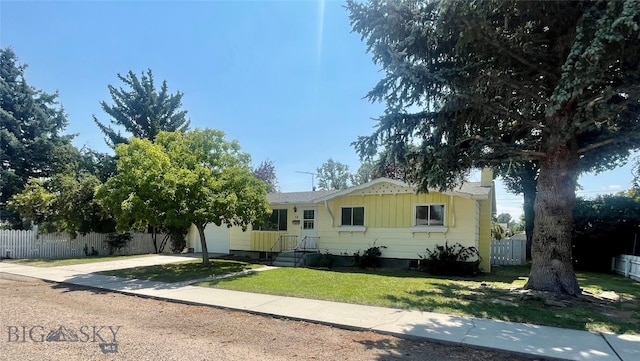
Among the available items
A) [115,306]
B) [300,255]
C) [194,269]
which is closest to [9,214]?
[194,269]

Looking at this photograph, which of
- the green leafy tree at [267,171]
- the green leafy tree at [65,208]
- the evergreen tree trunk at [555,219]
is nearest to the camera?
the evergreen tree trunk at [555,219]

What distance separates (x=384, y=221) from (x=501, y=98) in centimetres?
743

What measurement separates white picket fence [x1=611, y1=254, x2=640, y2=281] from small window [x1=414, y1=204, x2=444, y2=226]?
7173mm

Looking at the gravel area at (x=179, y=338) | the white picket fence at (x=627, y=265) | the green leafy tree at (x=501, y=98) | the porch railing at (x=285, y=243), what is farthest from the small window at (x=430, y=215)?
the gravel area at (x=179, y=338)

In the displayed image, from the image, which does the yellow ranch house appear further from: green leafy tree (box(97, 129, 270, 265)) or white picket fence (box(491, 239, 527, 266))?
white picket fence (box(491, 239, 527, 266))

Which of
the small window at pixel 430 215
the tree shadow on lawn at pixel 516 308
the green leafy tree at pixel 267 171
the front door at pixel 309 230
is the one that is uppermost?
the green leafy tree at pixel 267 171

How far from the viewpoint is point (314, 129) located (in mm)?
24500

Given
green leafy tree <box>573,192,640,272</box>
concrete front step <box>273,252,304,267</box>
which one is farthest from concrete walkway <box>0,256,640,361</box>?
green leafy tree <box>573,192,640,272</box>

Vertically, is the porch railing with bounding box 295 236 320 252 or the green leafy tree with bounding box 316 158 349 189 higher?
the green leafy tree with bounding box 316 158 349 189

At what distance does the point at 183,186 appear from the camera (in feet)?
39.9

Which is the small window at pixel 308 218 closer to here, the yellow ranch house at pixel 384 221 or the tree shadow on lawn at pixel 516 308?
the yellow ranch house at pixel 384 221

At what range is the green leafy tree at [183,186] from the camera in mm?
12047

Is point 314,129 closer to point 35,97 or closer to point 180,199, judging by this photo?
point 180,199

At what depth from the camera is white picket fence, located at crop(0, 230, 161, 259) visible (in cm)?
1714
